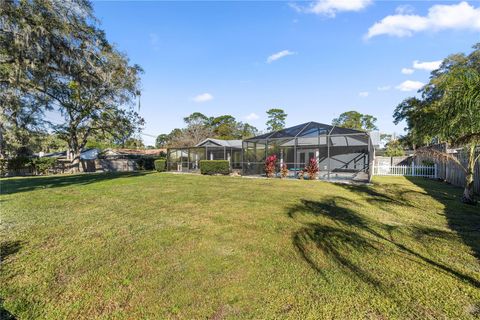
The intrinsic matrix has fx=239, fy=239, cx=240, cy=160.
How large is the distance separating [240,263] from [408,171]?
1755cm

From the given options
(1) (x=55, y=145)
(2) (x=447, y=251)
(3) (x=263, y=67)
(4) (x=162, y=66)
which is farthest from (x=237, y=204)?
(1) (x=55, y=145)

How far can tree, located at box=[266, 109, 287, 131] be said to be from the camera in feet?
175

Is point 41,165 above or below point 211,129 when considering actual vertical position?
below

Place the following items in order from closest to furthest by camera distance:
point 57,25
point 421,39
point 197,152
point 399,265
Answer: point 399,265, point 57,25, point 421,39, point 197,152

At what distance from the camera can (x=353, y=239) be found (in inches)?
151

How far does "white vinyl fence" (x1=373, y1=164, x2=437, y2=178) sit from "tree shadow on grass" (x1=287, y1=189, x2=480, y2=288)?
1260 centimetres

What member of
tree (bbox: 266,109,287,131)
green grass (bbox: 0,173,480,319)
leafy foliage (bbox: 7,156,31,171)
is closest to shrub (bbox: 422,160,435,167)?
green grass (bbox: 0,173,480,319)

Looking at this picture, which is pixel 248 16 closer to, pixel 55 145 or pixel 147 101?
pixel 147 101

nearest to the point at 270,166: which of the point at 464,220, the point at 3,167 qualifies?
the point at 464,220

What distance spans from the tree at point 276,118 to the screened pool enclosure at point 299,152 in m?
32.2

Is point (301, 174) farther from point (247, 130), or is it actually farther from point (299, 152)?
point (247, 130)

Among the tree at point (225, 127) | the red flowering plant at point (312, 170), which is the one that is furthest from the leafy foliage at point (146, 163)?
the red flowering plant at point (312, 170)

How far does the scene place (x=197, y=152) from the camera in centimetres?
2109

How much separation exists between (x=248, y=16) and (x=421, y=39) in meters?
6.86
